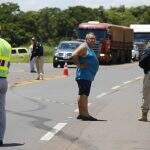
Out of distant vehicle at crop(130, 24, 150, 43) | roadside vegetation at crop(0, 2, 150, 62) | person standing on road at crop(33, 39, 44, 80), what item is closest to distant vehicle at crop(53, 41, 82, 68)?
person standing on road at crop(33, 39, 44, 80)

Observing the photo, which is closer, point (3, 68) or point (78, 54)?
point (3, 68)

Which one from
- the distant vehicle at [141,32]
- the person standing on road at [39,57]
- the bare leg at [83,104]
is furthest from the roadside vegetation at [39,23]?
the bare leg at [83,104]

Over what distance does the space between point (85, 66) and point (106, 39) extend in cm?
3731

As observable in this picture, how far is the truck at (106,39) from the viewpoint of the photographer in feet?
167

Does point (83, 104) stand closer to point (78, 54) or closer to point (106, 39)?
point (78, 54)

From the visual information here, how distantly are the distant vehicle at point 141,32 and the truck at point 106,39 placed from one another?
6198mm

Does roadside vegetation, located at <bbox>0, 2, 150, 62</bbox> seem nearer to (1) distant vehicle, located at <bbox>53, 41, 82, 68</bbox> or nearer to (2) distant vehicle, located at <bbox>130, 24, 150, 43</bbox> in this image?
(2) distant vehicle, located at <bbox>130, 24, 150, 43</bbox>

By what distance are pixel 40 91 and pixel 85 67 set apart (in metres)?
8.78

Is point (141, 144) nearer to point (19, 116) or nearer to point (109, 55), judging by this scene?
point (19, 116)

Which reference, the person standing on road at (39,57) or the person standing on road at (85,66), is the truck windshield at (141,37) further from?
the person standing on road at (85,66)

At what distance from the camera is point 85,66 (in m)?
14.2

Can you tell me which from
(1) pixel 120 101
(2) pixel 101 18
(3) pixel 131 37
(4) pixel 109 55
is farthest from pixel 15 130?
(2) pixel 101 18

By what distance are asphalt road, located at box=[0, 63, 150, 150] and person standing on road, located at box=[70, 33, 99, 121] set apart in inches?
16.2

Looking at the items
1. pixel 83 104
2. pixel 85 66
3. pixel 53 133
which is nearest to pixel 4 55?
pixel 53 133
